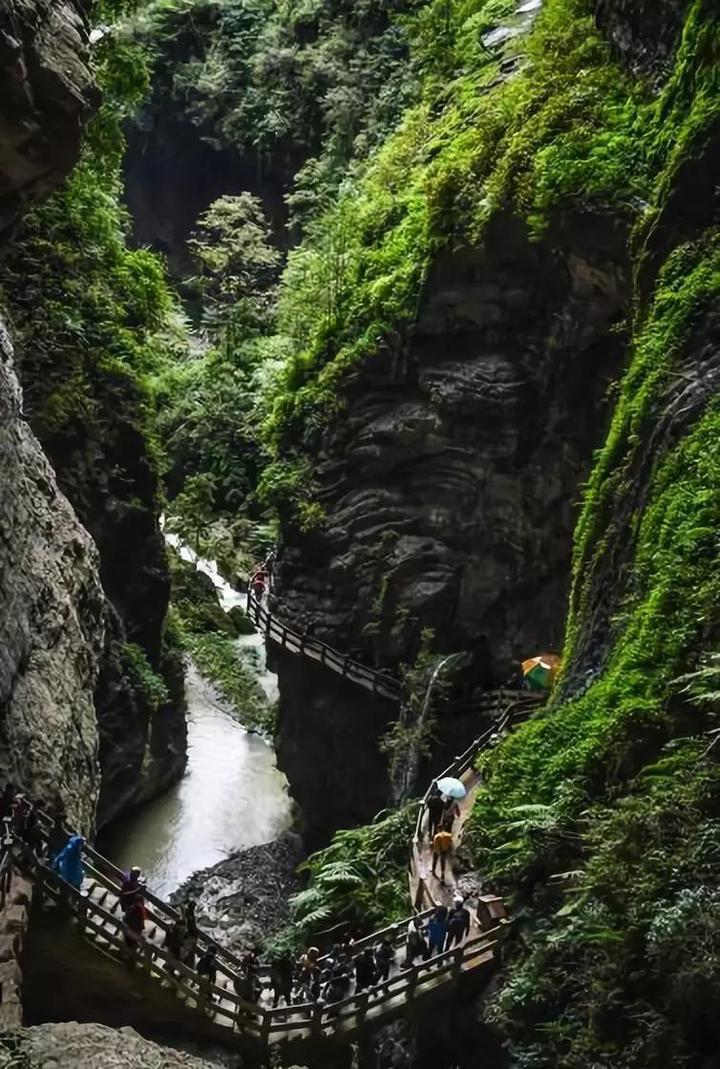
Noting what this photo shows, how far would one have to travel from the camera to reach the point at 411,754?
73.3 ft

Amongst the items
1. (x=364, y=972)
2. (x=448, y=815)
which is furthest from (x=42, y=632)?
(x=364, y=972)

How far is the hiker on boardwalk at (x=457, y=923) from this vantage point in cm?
1295

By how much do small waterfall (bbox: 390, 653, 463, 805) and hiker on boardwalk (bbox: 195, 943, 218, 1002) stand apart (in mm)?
8957

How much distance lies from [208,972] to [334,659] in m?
12.1

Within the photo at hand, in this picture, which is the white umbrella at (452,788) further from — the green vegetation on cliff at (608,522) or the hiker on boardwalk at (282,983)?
the hiker on boardwalk at (282,983)

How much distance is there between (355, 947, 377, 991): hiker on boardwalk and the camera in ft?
42.1

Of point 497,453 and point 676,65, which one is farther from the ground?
point 676,65

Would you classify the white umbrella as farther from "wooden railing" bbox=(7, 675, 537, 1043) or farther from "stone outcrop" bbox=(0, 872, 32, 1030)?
"stone outcrop" bbox=(0, 872, 32, 1030)

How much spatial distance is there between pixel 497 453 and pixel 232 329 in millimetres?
19028

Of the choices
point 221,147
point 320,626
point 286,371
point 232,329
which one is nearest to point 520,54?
point 286,371

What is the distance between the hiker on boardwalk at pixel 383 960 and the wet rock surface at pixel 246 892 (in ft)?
29.0

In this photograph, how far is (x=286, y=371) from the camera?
1062 inches

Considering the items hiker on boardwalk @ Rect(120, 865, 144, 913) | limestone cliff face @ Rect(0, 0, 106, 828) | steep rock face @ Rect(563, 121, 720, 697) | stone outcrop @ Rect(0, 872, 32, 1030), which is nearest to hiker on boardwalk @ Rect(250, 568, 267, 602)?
limestone cliff face @ Rect(0, 0, 106, 828)

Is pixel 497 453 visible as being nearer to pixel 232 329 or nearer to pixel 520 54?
pixel 520 54
